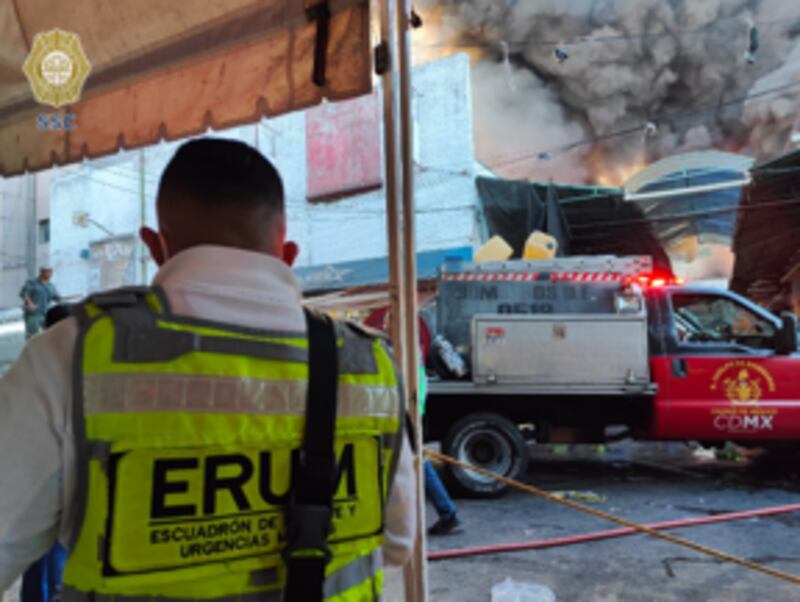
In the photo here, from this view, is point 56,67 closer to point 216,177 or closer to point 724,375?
point 216,177

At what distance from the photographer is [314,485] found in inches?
38.5

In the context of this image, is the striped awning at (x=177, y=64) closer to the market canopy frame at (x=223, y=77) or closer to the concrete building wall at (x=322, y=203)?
the market canopy frame at (x=223, y=77)

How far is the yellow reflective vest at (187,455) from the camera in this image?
86 cm

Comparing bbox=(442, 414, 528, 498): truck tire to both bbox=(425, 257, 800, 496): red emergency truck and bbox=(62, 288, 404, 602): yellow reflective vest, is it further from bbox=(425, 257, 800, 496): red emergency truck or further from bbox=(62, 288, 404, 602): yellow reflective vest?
bbox=(62, 288, 404, 602): yellow reflective vest

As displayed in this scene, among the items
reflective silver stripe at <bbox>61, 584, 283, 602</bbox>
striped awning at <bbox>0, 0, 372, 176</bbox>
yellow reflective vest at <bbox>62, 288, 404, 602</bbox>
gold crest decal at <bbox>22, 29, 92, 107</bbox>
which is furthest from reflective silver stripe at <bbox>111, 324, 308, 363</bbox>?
gold crest decal at <bbox>22, 29, 92, 107</bbox>

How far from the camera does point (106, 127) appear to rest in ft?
9.44

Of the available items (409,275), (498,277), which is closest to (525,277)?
(498,277)

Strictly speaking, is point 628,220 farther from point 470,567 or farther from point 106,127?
point 106,127

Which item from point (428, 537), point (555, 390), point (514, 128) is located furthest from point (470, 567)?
point (514, 128)

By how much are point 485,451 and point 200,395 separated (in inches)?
220

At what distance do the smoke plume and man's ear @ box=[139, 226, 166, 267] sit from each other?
24.0 meters

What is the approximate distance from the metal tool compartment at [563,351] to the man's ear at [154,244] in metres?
5.31

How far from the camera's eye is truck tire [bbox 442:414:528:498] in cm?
596

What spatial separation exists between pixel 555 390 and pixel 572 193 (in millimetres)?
11242
